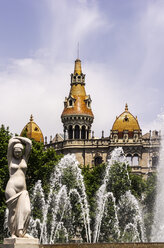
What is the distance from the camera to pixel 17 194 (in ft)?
41.8

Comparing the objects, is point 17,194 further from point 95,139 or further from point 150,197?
point 95,139

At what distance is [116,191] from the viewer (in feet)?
159

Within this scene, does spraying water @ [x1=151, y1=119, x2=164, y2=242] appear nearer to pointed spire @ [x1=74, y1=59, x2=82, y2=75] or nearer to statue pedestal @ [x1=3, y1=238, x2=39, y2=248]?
statue pedestal @ [x1=3, y1=238, x2=39, y2=248]

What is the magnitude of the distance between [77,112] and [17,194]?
235ft

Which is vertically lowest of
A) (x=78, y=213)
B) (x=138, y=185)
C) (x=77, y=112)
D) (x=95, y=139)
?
(x=78, y=213)

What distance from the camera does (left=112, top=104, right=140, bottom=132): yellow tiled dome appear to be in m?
80.3

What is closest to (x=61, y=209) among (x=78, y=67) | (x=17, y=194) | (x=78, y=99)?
(x=17, y=194)

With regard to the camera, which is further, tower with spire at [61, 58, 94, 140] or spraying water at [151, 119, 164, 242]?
tower with spire at [61, 58, 94, 140]

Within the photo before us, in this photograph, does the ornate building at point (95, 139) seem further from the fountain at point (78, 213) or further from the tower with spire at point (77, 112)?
the fountain at point (78, 213)

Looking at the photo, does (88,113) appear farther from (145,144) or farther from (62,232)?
(62,232)

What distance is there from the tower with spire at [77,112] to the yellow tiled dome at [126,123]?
5.57m

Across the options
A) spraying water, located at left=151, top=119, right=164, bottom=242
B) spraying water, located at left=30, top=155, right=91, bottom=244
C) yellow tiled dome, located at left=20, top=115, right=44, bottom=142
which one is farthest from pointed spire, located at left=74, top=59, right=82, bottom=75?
spraying water, located at left=30, top=155, right=91, bottom=244

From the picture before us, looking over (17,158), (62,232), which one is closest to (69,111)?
(62,232)

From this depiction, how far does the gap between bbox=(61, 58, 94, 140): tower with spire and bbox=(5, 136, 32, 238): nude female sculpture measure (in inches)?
2740
